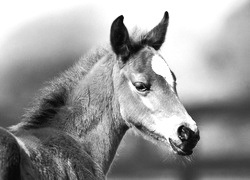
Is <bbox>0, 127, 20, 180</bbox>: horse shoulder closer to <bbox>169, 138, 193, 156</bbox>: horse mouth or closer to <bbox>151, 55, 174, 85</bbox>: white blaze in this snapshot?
<bbox>169, 138, 193, 156</bbox>: horse mouth

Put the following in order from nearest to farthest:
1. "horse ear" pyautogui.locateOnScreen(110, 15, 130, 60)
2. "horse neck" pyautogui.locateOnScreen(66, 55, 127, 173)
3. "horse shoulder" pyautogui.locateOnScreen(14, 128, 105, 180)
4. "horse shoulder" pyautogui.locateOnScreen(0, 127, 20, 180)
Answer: "horse shoulder" pyautogui.locateOnScreen(0, 127, 20, 180) < "horse shoulder" pyautogui.locateOnScreen(14, 128, 105, 180) < "horse neck" pyautogui.locateOnScreen(66, 55, 127, 173) < "horse ear" pyautogui.locateOnScreen(110, 15, 130, 60)

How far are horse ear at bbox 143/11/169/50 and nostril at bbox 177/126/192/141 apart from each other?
1.20 meters

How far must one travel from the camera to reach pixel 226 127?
1456 cm

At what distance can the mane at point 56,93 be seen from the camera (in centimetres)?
529

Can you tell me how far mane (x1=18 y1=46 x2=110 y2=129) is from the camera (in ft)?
17.4

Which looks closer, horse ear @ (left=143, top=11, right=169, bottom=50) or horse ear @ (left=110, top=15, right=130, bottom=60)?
horse ear @ (left=110, top=15, right=130, bottom=60)

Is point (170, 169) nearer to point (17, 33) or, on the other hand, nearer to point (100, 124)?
point (100, 124)

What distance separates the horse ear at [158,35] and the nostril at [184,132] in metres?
1.20

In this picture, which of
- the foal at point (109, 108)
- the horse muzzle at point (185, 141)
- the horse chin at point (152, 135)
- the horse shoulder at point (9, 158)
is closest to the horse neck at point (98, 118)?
the foal at point (109, 108)

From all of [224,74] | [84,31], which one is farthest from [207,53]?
[84,31]

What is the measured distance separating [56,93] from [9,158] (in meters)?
1.53

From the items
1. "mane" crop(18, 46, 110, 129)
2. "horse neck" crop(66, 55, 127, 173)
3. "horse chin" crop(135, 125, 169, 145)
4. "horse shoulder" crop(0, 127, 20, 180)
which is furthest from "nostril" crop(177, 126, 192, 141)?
"horse shoulder" crop(0, 127, 20, 180)

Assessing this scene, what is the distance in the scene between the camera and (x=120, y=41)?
5633 mm

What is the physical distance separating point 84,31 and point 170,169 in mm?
33116
